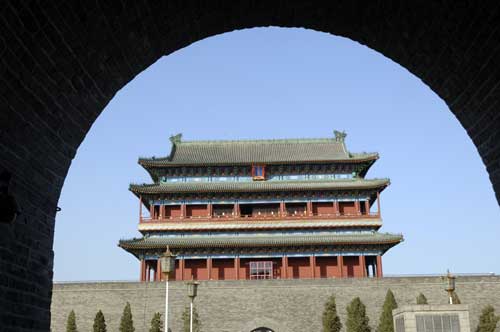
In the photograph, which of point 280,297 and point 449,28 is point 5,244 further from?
point 280,297

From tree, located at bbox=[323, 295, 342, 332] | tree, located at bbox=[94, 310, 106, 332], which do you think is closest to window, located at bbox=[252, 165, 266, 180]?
tree, located at bbox=[323, 295, 342, 332]

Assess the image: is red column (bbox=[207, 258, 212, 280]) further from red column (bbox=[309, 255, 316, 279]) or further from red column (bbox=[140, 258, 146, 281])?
red column (bbox=[309, 255, 316, 279])

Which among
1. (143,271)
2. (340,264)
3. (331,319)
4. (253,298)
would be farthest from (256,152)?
(331,319)

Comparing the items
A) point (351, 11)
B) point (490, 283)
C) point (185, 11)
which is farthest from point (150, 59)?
point (490, 283)

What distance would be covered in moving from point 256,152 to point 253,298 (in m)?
11.5

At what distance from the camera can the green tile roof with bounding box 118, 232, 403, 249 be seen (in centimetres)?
3247

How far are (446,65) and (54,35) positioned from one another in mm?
3517

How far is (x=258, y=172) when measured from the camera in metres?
36.2

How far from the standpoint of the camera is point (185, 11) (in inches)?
216

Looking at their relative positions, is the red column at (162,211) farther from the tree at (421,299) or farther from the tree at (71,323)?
the tree at (421,299)

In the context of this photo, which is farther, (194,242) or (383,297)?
(194,242)

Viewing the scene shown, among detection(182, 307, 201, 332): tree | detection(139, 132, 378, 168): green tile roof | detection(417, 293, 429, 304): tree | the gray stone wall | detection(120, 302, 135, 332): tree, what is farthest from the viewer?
detection(139, 132, 378, 168): green tile roof

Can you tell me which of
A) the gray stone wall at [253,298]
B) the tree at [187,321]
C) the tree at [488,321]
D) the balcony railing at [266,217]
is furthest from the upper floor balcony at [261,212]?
the tree at [488,321]

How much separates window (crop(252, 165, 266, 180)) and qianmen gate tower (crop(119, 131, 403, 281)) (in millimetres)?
70
